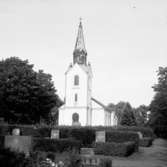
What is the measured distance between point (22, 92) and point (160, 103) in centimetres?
1979

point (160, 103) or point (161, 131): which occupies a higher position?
point (160, 103)

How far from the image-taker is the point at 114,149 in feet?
85.4

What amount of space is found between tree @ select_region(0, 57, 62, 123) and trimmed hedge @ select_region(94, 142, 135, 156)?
2995cm

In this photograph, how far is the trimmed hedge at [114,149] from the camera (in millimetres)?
25594

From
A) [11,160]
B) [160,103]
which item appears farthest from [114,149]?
[160,103]

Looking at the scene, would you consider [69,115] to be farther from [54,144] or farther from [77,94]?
[54,144]

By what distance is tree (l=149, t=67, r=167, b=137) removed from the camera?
49406 mm

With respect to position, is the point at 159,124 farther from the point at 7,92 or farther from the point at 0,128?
the point at 0,128

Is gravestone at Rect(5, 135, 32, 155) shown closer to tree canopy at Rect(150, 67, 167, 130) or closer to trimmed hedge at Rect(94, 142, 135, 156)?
trimmed hedge at Rect(94, 142, 135, 156)

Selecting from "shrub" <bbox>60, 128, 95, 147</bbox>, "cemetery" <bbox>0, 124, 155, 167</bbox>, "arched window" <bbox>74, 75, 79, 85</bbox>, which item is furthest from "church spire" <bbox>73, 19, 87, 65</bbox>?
"shrub" <bbox>60, 128, 95, 147</bbox>

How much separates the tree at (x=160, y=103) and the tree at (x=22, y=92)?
53.0ft

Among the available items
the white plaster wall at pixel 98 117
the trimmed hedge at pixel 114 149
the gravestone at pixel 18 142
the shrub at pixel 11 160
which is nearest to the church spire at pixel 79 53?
the white plaster wall at pixel 98 117

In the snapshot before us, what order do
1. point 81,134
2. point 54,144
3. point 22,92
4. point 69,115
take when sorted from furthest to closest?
point 69,115 < point 22,92 < point 81,134 < point 54,144

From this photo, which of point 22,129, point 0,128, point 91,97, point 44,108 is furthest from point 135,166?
point 91,97
